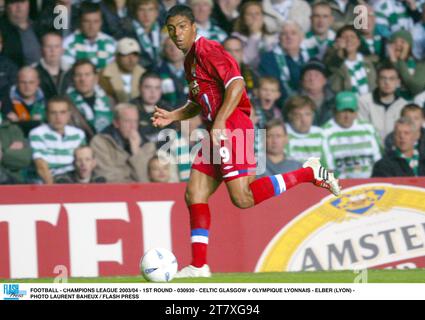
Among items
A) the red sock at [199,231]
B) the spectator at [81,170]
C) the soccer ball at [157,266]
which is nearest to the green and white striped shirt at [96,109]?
the spectator at [81,170]

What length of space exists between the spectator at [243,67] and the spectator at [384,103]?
4.05ft

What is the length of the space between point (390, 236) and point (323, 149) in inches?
54.6

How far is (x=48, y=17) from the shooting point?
39.4 feet

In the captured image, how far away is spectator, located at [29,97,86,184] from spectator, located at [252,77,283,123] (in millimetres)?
Result: 2007

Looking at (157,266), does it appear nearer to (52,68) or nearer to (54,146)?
(54,146)

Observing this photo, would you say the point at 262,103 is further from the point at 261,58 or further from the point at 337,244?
the point at 337,244

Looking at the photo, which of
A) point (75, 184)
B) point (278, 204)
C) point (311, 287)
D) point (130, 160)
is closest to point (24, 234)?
point (75, 184)

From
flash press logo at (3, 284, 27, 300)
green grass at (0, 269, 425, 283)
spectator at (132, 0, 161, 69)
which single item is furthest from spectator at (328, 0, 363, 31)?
flash press logo at (3, 284, 27, 300)

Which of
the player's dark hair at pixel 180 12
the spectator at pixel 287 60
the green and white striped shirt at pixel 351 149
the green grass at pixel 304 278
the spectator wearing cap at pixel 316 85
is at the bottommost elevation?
the green grass at pixel 304 278

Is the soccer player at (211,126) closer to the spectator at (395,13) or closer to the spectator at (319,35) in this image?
the spectator at (319,35)

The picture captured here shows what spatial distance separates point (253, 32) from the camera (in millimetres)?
12281

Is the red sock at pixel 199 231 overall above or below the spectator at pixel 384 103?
below

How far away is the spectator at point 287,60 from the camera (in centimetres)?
1207

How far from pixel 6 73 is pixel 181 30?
3.48 metres
